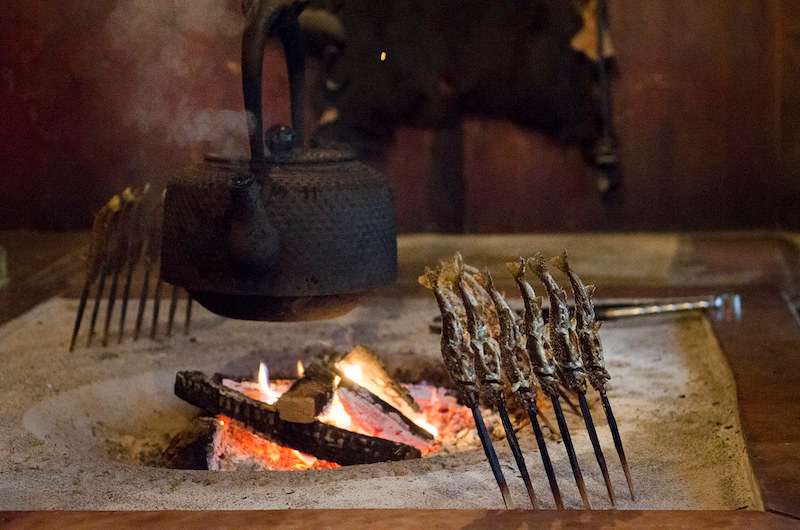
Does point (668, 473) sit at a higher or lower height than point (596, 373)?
lower

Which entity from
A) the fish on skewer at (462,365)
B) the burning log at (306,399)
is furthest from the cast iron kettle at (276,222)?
the fish on skewer at (462,365)

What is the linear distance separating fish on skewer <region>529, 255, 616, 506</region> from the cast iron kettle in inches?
22.0

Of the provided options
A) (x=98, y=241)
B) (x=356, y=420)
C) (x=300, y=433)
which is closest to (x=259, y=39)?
(x=300, y=433)

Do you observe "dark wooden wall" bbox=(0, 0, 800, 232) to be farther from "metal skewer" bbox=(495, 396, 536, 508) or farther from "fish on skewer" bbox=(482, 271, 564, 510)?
"metal skewer" bbox=(495, 396, 536, 508)

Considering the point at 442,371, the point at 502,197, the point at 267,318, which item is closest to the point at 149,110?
the point at 502,197

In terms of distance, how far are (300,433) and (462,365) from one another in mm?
812

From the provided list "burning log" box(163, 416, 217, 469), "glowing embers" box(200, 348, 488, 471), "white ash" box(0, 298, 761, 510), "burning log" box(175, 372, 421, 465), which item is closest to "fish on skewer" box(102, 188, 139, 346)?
"white ash" box(0, 298, 761, 510)

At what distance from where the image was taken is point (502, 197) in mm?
6703

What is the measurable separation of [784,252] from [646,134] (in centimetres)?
113

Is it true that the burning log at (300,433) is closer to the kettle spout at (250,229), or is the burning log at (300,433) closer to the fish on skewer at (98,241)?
the kettle spout at (250,229)

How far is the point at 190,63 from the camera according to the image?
4.60 metres

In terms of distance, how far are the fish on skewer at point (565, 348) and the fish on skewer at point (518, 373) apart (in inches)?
2.8

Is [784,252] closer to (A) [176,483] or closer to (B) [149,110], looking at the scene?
(B) [149,110]

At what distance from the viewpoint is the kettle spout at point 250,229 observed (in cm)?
257
